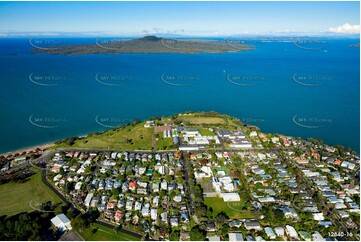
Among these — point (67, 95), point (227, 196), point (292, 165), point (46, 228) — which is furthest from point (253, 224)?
point (67, 95)

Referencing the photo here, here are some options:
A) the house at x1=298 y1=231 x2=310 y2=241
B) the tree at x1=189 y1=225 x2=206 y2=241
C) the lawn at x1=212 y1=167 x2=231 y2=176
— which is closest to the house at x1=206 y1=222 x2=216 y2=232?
the tree at x1=189 y1=225 x2=206 y2=241

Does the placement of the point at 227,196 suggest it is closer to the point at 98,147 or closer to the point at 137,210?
the point at 137,210

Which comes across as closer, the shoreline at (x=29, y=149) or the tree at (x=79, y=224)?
the tree at (x=79, y=224)

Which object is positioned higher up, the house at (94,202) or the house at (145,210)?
the house at (94,202)

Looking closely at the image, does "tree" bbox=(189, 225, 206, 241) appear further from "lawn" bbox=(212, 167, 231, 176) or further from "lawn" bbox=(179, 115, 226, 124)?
"lawn" bbox=(179, 115, 226, 124)

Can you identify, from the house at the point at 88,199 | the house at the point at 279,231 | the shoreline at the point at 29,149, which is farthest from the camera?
the shoreline at the point at 29,149

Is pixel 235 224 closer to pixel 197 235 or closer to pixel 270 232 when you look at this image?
pixel 270 232

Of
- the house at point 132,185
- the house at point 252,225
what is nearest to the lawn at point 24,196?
the house at point 132,185

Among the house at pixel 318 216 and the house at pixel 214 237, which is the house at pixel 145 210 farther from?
the house at pixel 318 216
